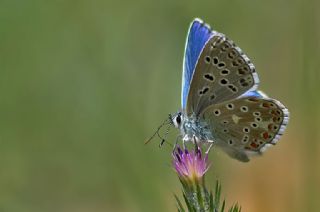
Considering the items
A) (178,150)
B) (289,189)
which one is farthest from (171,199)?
(178,150)

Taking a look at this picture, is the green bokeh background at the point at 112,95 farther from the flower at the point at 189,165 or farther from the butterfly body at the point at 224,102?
the flower at the point at 189,165

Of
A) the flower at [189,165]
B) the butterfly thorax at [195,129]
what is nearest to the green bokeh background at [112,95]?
the butterfly thorax at [195,129]

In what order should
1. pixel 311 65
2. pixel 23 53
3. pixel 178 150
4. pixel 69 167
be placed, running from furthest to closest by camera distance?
pixel 23 53, pixel 69 167, pixel 311 65, pixel 178 150

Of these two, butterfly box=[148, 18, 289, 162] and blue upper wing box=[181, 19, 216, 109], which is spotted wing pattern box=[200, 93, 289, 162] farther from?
blue upper wing box=[181, 19, 216, 109]

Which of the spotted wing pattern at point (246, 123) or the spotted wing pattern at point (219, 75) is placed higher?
the spotted wing pattern at point (219, 75)

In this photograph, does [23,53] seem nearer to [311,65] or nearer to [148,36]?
[148,36]

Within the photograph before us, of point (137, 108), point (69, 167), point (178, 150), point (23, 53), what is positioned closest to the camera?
point (178, 150)

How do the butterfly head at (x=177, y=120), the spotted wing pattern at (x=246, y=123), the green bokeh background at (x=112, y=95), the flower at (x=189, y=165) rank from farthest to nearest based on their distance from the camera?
1. the green bokeh background at (x=112, y=95)
2. the butterfly head at (x=177, y=120)
3. the spotted wing pattern at (x=246, y=123)
4. the flower at (x=189, y=165)
